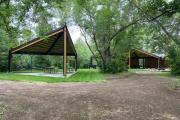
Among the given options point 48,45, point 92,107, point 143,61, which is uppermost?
point 48,45

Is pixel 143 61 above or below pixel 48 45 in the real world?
below

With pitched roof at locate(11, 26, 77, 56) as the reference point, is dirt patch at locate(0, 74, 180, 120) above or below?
below

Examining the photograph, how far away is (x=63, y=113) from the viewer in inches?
299

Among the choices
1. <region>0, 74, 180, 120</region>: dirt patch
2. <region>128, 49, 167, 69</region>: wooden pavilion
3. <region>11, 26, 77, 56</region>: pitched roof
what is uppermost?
<region>11, 26, 77, 56</region>: pitched roof

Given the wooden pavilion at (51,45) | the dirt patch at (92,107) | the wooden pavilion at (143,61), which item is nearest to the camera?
the dirt patch at (92,107)

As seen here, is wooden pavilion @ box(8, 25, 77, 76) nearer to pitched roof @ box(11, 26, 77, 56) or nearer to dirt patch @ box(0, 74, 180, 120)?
pitched roof @ box(11, 26, 77, 56)

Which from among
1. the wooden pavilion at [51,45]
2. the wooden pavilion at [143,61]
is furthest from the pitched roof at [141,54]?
the wooden pavilion at [51,45]

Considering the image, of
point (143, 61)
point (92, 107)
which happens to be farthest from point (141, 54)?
point (92, 107)

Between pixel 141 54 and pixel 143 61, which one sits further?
pixel 143 61

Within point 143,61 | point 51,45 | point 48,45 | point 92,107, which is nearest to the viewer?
point 92,107

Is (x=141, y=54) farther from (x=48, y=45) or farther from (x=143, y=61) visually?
(x=48, y=45)

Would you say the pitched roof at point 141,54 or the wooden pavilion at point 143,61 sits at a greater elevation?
the pitched roof at point 141,54

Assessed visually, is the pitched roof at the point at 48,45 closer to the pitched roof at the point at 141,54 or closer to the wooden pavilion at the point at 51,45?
the wooden pavilion at the point at 51,45

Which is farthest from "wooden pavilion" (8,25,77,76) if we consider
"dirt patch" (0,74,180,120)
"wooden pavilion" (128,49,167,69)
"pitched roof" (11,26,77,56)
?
"wooden pavilion" (128,49,167,69)
